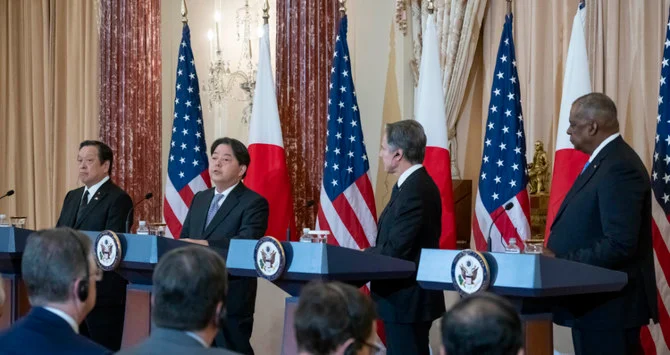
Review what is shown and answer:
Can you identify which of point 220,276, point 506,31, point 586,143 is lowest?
point 220,276

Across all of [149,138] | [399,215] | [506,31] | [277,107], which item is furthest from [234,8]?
[399,215]

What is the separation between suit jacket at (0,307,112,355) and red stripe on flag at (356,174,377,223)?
4.61 m

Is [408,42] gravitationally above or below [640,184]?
above

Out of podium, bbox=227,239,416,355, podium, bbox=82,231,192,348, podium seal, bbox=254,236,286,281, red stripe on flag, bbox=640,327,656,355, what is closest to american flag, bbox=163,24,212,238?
podium, bbox=82,231,192,348

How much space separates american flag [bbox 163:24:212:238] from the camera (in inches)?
299

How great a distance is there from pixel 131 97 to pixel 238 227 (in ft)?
13.2

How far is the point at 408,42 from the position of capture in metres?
8.20

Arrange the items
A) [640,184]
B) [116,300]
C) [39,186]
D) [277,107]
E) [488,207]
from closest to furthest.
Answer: [640,184], [116,300], [488,207], [277,107], [39,186]

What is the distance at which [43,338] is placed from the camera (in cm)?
240

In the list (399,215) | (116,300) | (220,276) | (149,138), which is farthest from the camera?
(149,138)

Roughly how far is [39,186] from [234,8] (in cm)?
284

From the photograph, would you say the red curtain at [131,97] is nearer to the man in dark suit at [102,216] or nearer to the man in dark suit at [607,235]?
the man in dark suit at [102,216]

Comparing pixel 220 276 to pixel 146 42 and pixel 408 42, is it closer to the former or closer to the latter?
pixel 408 42

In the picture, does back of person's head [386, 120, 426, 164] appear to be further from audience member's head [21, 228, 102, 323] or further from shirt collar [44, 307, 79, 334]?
shirt collar [44, 307, 79, 334]
